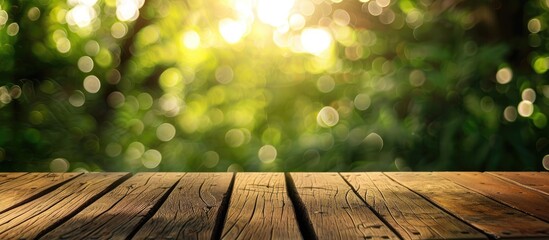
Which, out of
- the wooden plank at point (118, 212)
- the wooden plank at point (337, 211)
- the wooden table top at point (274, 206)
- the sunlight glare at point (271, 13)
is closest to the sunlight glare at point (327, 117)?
the sunlight glare at point (271, 13)

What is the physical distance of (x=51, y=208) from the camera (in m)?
1.67

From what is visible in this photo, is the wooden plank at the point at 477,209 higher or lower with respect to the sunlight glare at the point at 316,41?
lower

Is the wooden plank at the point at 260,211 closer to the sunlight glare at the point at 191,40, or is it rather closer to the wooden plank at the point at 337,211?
the wooden plank at the point at 337,211

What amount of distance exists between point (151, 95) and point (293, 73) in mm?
960

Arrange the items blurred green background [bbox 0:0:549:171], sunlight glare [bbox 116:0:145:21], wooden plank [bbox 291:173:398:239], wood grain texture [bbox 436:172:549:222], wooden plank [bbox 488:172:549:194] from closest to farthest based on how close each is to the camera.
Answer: wooden plank [bbox 291:173:398:239] < wood grain texture [bbox 436:172:549:222] < wooden plank [bbox 488:172:549:194] < blurred green background [bbox 0:0:549:171] < sunlight glare [bbox 116:0:145:21]

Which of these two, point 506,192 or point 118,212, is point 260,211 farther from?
point 506,192

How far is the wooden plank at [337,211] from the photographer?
4.52 feet

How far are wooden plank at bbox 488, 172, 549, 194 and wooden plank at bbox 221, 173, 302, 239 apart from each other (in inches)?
29.6

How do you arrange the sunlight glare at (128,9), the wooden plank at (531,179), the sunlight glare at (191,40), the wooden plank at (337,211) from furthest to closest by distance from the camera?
1. the sunlight glare at (128,9)
2. the sunlight glare at (191,40)
3. the wooden plank at (531,179)
4. the wooden plank at (337,211)

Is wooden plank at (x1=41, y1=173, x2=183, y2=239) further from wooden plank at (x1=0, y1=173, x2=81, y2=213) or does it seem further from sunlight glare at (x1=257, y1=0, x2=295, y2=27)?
sunlight glare at (x1=257, y1=0, x2=295, y2=27)

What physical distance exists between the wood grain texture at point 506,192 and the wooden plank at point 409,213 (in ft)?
0.71

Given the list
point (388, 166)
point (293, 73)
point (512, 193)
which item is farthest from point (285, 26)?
point (512, 193)

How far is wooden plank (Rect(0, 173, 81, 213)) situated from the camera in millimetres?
1784

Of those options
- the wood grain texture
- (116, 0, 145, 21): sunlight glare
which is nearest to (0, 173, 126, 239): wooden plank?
the wood grain texture
